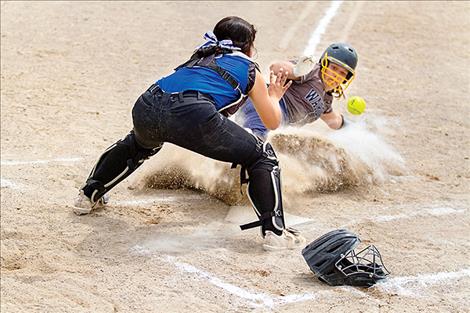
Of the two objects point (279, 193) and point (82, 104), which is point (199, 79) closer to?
point (279, 193)

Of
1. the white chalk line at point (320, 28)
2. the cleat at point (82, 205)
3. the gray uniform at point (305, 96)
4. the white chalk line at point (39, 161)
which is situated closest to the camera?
the cleat at point (82, 205)

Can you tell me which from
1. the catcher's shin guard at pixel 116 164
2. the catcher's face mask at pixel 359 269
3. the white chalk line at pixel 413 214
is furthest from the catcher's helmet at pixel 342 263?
the catcher's shin guard at pixel 116 164

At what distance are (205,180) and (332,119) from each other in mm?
1471

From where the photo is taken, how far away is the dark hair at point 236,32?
6.09 metres

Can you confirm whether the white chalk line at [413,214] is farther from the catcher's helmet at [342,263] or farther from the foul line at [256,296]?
the foul line at [256,296]

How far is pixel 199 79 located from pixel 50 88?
15.4ft

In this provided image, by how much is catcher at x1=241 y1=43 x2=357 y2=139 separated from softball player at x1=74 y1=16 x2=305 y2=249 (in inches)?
42.6

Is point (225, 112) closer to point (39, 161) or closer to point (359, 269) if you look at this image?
point (359, 269)

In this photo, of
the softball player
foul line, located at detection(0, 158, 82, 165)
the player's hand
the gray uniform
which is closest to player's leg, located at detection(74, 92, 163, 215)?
the softball player

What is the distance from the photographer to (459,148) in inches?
352

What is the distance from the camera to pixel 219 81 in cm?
602

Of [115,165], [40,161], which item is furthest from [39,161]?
[115,165]

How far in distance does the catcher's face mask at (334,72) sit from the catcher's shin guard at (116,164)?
1685 millimetres

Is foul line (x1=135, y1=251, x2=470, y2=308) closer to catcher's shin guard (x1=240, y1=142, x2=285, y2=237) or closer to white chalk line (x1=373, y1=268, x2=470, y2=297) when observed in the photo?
white chalk line (x1=373, y1=268, x2=470, y2=297)
